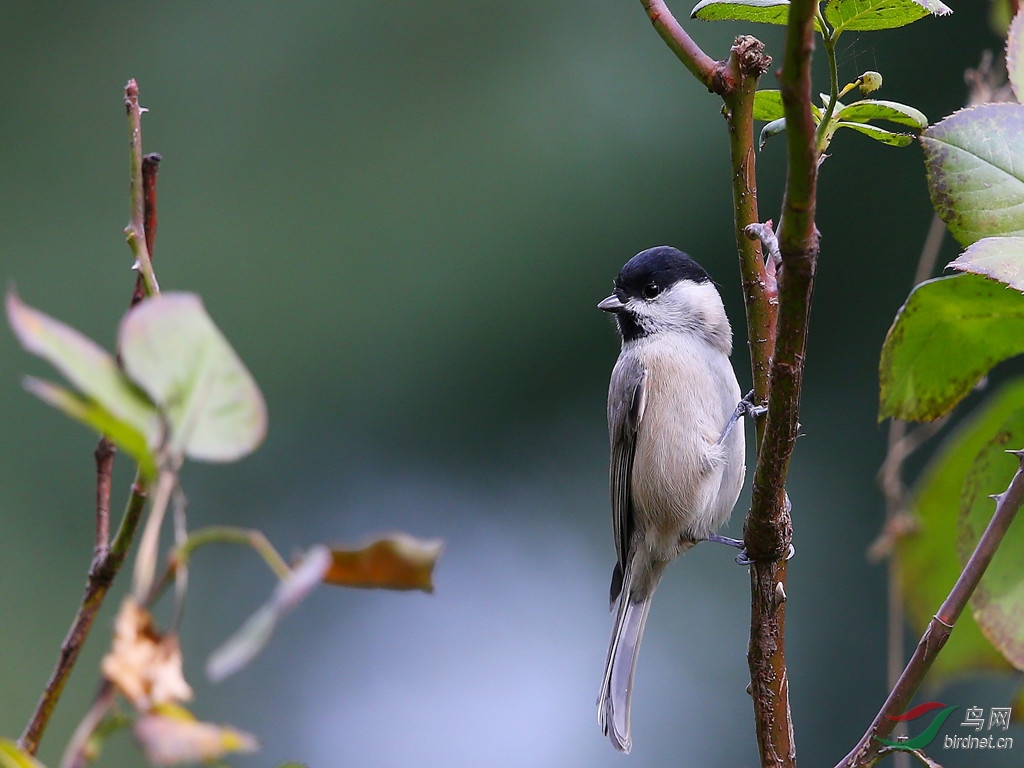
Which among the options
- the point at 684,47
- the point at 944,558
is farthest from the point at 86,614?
the point at 944,558

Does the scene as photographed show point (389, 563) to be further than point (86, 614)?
No

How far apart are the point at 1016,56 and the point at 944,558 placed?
1.92ft

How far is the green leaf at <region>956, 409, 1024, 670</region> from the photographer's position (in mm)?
1078

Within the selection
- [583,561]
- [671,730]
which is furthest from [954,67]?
[671,730]

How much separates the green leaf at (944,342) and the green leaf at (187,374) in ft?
2.53

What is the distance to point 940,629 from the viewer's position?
1013 mm

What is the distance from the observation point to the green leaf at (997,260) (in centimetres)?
94

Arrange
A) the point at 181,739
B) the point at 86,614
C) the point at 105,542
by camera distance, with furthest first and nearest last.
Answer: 1. the point at 105,542
2. the point at 86,614
3. the point at 181,739

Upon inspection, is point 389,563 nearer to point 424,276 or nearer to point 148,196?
point 148,196

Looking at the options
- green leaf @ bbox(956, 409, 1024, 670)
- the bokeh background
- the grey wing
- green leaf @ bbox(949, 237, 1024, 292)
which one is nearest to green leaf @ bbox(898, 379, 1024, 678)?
green leaf @ bbox(956, 409, 1024, 670)

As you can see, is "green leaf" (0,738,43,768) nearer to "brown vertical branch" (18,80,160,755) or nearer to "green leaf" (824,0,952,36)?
"brown vertical branch" (18,80,160,755)

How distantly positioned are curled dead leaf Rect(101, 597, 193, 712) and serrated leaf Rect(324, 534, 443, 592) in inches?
3.0

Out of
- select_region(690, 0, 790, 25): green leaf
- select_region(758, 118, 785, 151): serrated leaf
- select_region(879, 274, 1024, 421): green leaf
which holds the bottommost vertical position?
select_region(879, 274, 1024, 421): green leaf

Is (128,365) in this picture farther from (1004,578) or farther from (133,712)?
(1004,578)
